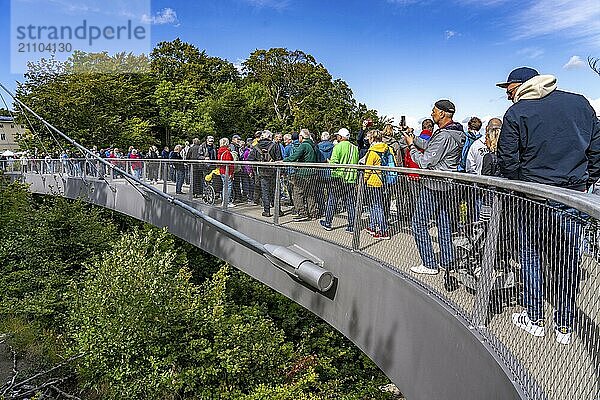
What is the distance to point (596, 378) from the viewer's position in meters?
2.76

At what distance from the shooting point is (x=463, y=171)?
6375 mm

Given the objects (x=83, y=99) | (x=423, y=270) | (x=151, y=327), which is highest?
(x=83, y=99)

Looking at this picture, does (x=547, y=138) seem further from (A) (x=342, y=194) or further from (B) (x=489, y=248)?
(A) (x=342, y=194)

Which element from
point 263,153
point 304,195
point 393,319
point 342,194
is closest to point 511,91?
point 393,319

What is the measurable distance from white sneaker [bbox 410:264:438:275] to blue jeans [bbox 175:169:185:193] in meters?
8.49

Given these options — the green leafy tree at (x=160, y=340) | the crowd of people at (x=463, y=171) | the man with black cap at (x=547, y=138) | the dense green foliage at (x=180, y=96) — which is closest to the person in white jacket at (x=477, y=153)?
the crowd of people at (x=463, y=171)

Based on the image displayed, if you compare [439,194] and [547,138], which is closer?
[547,138]

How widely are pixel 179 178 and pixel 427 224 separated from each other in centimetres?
892

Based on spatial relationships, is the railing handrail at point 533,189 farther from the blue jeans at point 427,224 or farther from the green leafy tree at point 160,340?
the green leafy tree at point 160,340

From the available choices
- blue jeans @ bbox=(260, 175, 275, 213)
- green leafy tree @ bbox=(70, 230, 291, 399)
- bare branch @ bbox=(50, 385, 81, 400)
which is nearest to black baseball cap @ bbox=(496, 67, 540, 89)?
blue jeans @ bbox=(260, 175, 275, 213)

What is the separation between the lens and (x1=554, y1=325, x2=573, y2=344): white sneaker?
3.12 meters

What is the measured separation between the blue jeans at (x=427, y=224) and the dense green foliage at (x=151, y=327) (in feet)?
33.6

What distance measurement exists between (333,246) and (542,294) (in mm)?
4156

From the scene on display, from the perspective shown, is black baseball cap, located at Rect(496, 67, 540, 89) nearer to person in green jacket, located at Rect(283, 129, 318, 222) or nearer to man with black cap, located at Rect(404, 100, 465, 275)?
man with black cap, located at Rect(404, 100, 465, 275)
